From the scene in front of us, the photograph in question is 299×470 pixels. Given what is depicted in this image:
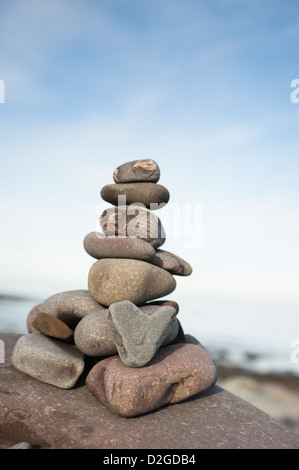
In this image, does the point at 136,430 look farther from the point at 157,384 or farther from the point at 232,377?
the point at 232,377

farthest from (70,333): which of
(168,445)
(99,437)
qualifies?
(168,445)

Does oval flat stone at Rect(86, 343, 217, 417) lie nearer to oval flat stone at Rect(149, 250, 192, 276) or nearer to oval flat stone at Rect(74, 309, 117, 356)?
oval flat stone at Rect(74, 309, 117, 356)

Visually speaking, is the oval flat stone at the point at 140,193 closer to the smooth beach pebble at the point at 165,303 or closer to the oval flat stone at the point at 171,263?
the oval flat stone at the point at 171,263

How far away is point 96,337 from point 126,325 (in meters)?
0.77

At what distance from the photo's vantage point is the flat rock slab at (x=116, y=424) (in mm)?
5758

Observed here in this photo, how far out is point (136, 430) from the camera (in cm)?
600

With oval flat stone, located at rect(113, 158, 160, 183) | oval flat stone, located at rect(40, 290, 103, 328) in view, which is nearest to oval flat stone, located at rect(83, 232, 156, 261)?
oval flat stone, located at rect(40, 290, 103, 328)

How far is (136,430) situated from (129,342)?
132cm

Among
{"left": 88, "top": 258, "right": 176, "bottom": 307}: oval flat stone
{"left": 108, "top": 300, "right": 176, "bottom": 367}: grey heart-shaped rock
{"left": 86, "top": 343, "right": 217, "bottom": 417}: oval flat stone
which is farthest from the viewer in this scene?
{"left": 88, "top": 258, "right": 176, "bottom": 307}: oval flat stone

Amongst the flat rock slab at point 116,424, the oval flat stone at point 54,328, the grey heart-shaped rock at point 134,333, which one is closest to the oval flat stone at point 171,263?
the grey heart-shaped rock at point 134,333

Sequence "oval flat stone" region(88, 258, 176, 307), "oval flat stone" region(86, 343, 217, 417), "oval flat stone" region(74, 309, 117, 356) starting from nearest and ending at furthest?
"oval flat stone" region(86, 343, 217, 417), "oval flat stone" region(74, 309, 117, 356), "oval flat stone" region(88, 258, 176, 307)

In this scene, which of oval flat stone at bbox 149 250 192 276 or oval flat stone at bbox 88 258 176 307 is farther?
oval flat stone at bbox 149 250 192 276

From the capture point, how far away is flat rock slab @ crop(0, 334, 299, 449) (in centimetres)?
576

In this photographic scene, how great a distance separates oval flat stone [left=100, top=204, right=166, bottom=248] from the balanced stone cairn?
0.07 ft
